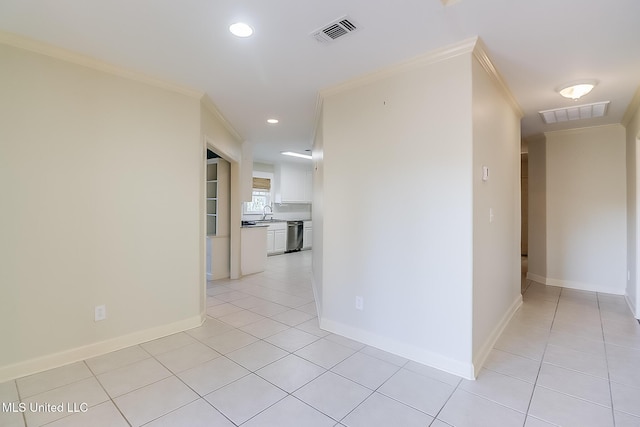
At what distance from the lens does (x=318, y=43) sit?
2.23 meters

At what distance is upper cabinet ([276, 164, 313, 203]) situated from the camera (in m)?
8.29

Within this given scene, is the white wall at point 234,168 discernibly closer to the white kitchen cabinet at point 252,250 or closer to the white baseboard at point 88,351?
the white kitchen cabinet at point 252,250

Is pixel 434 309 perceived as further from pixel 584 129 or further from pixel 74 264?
pixel 584 129

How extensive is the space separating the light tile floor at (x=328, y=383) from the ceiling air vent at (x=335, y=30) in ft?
8.03

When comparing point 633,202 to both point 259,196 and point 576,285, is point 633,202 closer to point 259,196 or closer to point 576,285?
point 576,285

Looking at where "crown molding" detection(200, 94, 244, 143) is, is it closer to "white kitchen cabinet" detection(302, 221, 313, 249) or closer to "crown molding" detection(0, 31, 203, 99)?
"crown molding" detection(0, 31, 203, 99)

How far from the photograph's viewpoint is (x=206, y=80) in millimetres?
2867

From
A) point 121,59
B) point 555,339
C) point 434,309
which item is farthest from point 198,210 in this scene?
point 555,339

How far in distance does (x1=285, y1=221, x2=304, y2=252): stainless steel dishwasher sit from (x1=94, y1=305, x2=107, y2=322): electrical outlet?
5669mm

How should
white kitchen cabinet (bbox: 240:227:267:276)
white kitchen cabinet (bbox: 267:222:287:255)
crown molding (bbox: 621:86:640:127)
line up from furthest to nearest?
white kitchen cabinet (bbox: 267:222:287:255) → white kitchen cabinet (bbox: 240:227:267:276) → crown molding (bbox: 621:86:640:127)

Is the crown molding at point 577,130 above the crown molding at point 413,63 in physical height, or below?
above

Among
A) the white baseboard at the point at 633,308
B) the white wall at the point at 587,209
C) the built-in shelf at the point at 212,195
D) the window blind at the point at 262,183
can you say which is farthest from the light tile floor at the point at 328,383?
the window blind at the point at 262,183

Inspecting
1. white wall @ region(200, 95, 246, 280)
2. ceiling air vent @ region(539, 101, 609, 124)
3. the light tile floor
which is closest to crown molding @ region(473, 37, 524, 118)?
ceiling air vent @ region(539, 101, 609, 124)

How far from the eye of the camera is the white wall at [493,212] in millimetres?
2330
